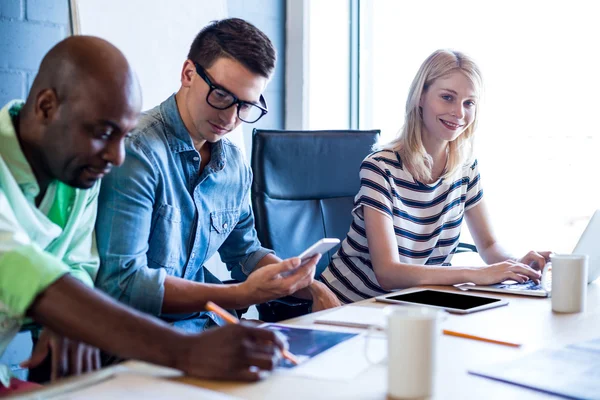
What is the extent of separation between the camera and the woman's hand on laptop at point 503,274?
1624 millimetres

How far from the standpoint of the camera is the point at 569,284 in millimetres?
1370

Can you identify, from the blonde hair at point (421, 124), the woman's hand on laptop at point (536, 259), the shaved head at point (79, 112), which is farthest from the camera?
the blonde hair at point (421, 124)

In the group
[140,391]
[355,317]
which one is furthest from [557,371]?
[140,391]

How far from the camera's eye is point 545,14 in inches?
93.7

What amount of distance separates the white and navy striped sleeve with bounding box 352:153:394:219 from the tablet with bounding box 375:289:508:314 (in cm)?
40

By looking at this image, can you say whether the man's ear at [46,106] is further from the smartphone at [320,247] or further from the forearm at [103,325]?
the smartphone at [320,247]

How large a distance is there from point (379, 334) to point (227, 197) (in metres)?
0.68

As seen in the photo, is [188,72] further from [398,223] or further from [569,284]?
[569,284]

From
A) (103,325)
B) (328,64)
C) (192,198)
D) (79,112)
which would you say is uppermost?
(328,64)

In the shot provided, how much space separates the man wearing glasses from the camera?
1.36 metres

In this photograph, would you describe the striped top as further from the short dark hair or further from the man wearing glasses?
the short dark hair

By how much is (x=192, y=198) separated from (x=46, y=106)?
534 millimetres

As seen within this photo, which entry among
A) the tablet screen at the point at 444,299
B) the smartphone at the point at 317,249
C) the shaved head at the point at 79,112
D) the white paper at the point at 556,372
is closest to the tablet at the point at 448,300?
the tablet screen at the point at 444,299

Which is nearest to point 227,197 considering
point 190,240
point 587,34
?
point 190,240
